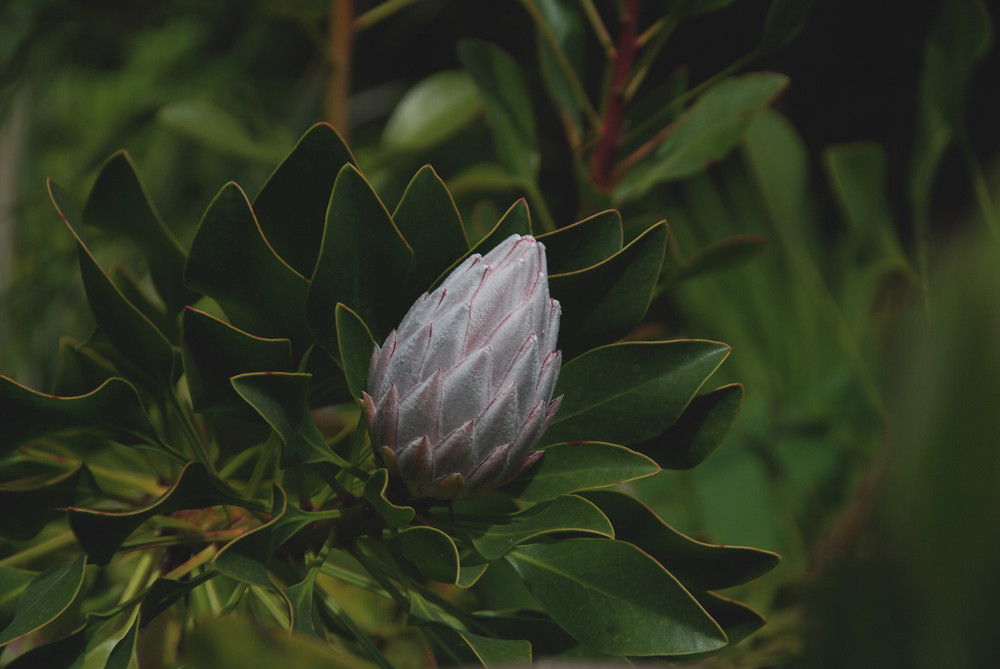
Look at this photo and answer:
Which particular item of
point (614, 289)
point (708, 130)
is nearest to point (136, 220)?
point (614, 289)

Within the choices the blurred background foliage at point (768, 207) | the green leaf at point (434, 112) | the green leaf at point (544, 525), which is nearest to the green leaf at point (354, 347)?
the green leaf at point (544, 525)

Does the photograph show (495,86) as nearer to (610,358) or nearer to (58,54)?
(610,358)

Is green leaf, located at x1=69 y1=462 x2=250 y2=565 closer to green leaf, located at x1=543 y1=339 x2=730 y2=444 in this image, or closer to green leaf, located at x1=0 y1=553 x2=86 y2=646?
green leaf, located at x1=0 y1=553 x2=86 y2=646

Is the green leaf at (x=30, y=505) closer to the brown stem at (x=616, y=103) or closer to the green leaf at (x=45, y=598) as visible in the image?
the green leaf at (x=45, y=598)

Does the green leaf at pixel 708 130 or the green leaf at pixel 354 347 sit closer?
the green leaf at pixel 354 347

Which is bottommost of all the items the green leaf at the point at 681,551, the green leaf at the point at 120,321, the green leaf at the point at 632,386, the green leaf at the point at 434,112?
the green leaf at the point at 681,551

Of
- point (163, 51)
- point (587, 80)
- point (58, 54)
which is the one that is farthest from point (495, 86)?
point (163, 51)

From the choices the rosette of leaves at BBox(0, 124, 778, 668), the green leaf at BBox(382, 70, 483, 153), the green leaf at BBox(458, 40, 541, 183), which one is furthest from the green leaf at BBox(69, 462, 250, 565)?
the green leaf at BBox(382, 70, 483, 153)
